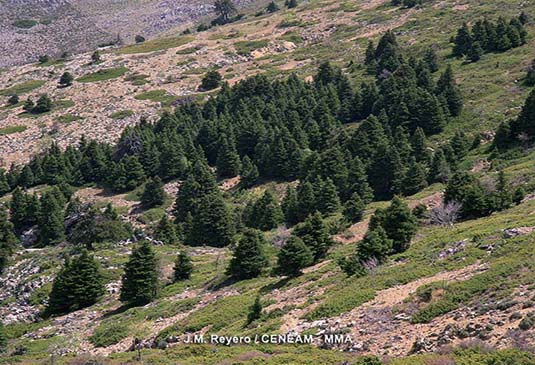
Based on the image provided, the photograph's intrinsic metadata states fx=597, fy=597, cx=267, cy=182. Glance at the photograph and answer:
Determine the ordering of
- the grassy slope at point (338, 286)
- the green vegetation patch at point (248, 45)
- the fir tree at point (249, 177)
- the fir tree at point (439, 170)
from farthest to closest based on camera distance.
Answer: the green vegetation patch at point (248, 45) → the fir tree at point (249, 177) → the fir tree at point (439, 170) → the grassy slope at point (338, 286)

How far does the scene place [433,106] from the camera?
79.3 m

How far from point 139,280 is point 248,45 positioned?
10019 cm

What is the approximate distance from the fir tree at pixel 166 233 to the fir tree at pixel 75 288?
13.0 metres

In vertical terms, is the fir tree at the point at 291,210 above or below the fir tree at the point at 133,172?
below

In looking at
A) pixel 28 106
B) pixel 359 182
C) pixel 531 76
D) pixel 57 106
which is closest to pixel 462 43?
pixel 531 76

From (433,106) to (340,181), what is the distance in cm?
1903

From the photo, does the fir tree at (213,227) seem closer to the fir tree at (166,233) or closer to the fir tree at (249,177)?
the fir tree at (166,233)

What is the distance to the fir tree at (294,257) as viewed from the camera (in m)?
44.6

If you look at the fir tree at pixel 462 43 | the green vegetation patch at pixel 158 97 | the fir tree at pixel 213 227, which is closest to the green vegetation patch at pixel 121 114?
the green vegetation patch at pixel 158 97

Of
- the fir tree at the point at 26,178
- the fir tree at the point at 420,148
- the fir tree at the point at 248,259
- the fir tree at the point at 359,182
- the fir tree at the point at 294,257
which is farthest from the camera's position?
the fir tree at the point at 26,178

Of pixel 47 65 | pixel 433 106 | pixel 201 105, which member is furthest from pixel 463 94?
pixel 47 65

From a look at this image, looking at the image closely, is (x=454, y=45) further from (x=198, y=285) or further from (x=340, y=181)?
(x=198, y=285)

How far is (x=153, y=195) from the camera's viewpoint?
261ft

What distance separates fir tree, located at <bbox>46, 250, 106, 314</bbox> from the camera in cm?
4953
